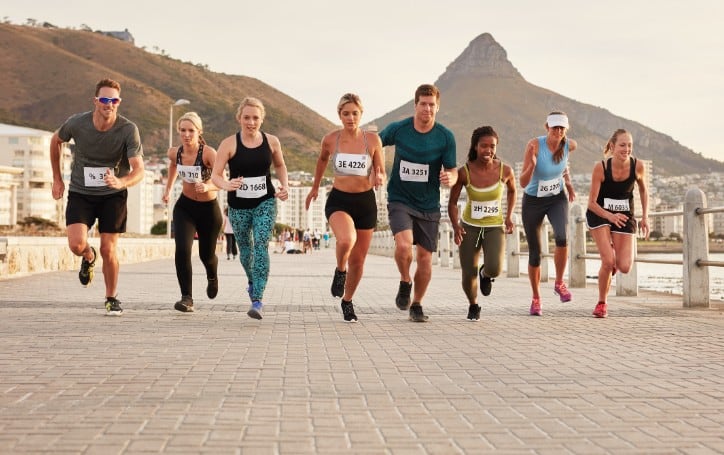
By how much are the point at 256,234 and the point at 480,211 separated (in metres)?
2.07

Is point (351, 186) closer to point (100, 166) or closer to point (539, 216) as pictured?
point (100, 166)

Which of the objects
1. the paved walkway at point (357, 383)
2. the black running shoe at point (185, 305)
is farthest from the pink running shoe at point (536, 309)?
the black running shoe at point (185, 305)

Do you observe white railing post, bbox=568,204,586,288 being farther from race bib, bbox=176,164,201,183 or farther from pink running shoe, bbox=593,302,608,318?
race bib, bbox=176,164,201,183

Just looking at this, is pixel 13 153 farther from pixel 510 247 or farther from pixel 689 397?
pixel 689 397

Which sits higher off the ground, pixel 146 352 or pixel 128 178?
pixel 128 178

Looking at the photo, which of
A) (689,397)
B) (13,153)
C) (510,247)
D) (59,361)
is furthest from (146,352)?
(13,153)

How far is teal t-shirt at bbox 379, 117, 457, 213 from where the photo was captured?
905cm

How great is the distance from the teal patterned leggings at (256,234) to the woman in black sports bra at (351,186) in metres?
0.42

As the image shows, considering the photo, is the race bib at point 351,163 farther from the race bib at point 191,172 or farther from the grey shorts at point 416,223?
the race bib at point 191,172

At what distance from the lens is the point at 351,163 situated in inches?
352

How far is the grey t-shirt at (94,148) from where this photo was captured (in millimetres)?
8961

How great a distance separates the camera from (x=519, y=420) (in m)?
4.41

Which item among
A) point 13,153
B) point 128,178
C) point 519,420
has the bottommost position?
Answer: point 519,420

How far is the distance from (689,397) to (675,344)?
2.49 metres
